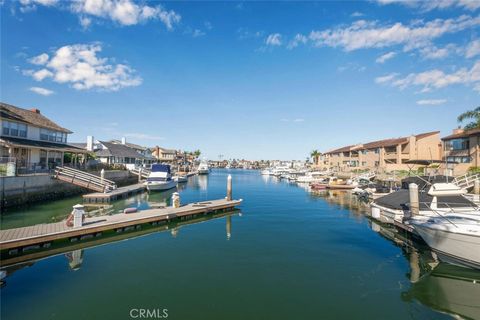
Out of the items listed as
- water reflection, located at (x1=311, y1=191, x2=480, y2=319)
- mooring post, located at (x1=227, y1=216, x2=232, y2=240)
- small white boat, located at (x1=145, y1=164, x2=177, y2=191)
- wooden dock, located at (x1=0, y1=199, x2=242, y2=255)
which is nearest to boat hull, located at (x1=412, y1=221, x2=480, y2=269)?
water reflection, located at (x1=311, y1=191, x2=480, y2=319)

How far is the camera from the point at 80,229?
17516mm

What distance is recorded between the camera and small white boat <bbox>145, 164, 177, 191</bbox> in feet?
156

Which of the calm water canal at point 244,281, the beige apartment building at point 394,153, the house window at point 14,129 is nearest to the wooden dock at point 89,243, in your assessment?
the calm water canal at point 244,281

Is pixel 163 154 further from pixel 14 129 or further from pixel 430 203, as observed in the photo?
pixel 430 203

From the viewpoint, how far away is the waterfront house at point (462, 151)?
4431cm

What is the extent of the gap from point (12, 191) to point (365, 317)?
32.7 m

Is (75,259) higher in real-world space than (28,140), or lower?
lower

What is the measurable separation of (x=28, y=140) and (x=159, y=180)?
19857 mm

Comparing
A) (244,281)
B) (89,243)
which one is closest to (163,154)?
Answer: (89,243)

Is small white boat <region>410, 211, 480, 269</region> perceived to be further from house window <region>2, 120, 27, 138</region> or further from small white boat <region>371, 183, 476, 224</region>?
house window <region>2, 120, 27, 138</region>

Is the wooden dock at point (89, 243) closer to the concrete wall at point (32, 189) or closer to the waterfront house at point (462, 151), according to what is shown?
the concrete wall at point (32, 189)

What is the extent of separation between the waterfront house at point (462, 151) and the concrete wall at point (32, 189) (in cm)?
5874

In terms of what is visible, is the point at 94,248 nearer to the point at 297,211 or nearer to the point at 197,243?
the point at 197,243

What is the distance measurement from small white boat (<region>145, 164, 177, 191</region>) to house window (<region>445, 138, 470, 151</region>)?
53446 millimetres
